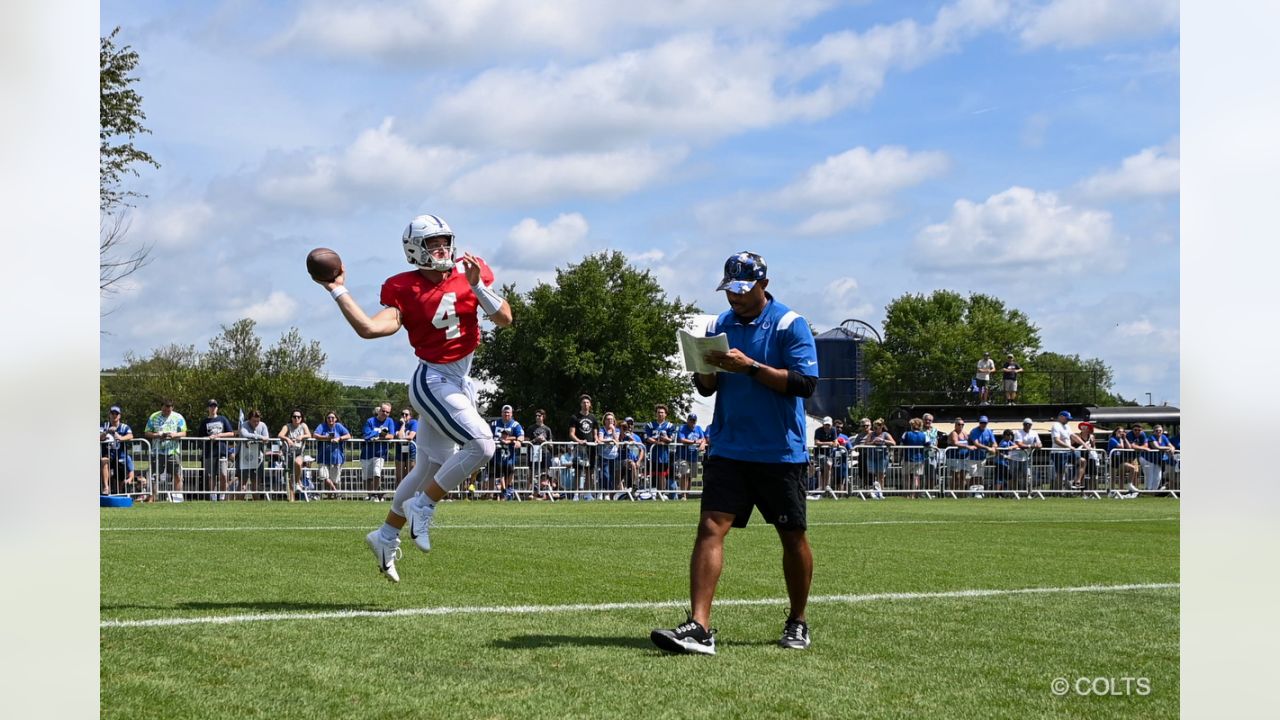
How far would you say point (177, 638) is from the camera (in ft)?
20.7

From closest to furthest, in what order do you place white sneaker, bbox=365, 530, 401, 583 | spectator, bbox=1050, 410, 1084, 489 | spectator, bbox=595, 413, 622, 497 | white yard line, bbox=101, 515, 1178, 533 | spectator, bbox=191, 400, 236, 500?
1. white sneaker, bbox=365, 530, 401, 583
2. white yard line, bbox=101, 515, 1178, 533
3. spectator, bbox=191, 400, 236, 500
4. spectator, bbox=595, 413, 622, 497
5. spectator, bbox=1050, 410, 1084, 489

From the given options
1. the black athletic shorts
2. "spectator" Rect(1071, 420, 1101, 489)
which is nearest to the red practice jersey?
the black athletic shorts

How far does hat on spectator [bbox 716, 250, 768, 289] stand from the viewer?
6750mm

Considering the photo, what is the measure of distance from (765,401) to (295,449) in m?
20.4

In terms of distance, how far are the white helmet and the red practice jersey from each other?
15cm

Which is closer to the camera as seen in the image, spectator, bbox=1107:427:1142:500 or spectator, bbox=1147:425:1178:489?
spectator, bbox=1107:427:1142:500

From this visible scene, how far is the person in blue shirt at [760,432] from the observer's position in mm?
6645

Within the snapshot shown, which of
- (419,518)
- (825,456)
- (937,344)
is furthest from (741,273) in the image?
(937,344)

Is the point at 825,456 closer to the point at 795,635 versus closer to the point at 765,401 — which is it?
the point at 765,401

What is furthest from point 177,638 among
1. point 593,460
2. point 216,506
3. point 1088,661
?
point 593,460

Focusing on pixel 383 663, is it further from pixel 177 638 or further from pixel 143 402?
pixel 143 402

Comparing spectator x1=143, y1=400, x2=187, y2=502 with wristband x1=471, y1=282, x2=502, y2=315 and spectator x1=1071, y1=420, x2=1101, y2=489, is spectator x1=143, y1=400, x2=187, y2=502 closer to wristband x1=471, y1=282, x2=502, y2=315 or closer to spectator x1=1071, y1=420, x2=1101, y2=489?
wristband x1=471, y1=282, x2=502, y2=315

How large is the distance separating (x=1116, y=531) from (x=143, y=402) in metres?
82.9

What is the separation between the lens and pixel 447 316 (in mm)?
8219
